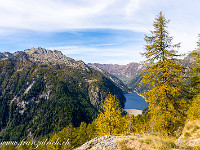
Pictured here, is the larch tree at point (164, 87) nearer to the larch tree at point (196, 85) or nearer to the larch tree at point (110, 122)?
the larch tree at point (196, 85)

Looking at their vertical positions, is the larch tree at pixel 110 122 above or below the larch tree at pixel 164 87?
below

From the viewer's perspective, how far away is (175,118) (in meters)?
13.3

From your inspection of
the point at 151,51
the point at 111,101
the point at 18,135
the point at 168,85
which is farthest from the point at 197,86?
the point at 18,135

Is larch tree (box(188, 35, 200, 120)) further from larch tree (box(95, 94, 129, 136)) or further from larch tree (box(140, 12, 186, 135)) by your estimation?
larch tree (box(95, 94, 129, 136))

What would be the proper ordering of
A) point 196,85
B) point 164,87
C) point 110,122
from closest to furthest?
point 164,87
point 196,85
point 110,122

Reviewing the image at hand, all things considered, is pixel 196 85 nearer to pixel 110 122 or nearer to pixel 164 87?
pixel 164 87

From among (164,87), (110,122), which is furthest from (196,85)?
(110,122)

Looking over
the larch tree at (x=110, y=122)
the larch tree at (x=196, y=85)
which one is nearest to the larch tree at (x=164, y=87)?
the larch tree at (x=196, y=85)

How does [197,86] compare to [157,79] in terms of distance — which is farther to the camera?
[197,86]

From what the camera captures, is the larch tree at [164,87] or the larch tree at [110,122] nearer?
the larch tree at [164,87]

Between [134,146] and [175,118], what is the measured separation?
7146mm

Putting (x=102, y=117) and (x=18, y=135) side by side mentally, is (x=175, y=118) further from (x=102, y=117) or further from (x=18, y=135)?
(x=18, y=135)

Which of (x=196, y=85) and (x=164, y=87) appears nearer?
(x=164, y=87)

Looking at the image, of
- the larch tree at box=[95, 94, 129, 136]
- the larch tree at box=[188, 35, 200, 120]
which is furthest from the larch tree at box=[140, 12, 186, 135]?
the larch tree at box=[95, 94, 129, 136]
